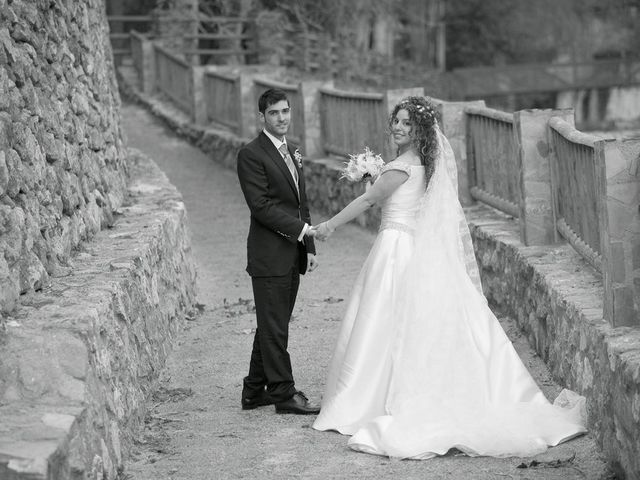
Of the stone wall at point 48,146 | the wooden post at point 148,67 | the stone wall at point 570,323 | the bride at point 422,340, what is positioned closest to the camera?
the stone wall at point 570,323

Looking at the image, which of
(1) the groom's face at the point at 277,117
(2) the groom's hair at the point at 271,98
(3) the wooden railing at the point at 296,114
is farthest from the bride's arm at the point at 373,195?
(3) the wooden railing at the point at 296,114

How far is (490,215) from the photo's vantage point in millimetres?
11070

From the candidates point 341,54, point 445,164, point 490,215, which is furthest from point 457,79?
point 445,164

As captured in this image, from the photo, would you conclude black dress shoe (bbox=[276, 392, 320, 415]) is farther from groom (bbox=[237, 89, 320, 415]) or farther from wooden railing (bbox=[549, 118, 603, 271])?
wooden railing (bbox=[549, 118, 603, 271])

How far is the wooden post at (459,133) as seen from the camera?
38.5 ft

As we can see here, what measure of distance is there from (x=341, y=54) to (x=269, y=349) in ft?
95.1

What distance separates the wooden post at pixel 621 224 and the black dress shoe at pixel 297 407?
6.37 feet

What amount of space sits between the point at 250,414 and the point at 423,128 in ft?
6.68

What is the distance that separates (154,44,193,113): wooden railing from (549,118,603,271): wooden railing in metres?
15.4

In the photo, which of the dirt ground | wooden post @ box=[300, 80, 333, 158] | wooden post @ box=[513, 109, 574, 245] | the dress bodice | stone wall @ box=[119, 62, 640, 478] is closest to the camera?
stone wall @ box=[119, 62, 640, 478]

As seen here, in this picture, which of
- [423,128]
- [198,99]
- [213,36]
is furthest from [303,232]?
[213,36]

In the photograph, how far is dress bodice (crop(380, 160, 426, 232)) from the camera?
285 inches

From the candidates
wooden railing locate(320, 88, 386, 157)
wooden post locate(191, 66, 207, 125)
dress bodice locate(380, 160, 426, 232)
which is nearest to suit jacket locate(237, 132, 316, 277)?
dress bodice locate(380, 160, 426, 232)

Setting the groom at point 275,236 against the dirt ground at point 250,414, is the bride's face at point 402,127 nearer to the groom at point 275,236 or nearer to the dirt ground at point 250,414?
the groom at point 275,236
